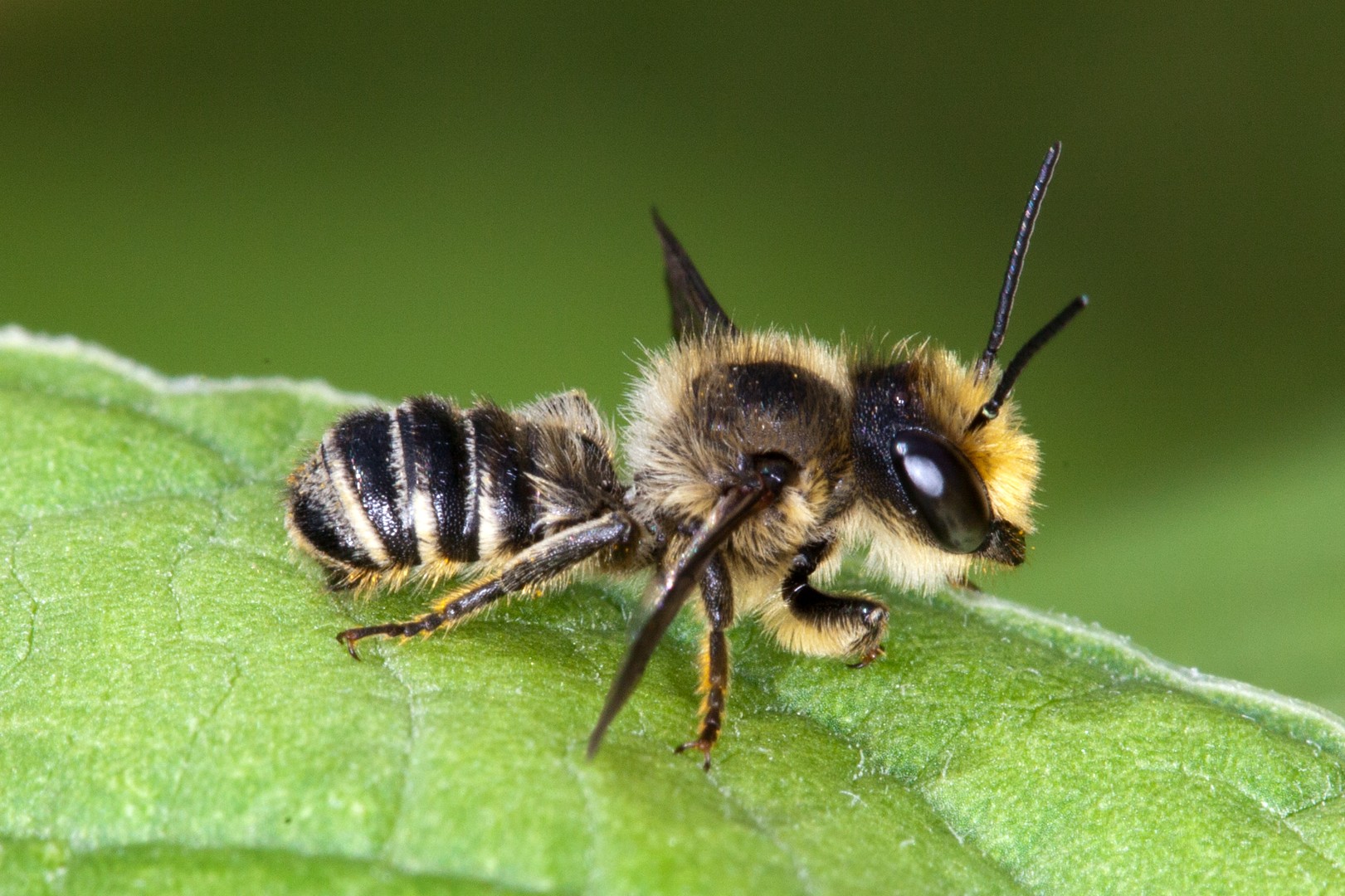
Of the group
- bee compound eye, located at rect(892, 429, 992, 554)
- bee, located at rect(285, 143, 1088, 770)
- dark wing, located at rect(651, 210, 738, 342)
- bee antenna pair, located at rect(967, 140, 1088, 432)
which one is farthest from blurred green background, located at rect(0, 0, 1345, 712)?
bee compound eye, located at rect(892, 429, 992, 554)

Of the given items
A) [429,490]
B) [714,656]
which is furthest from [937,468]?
[429,490]

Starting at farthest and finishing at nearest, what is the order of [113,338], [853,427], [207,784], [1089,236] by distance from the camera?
[1089,236], [113,338], [853,427], [207,784]

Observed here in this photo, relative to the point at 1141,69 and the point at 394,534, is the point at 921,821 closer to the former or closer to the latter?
the point at 394,534

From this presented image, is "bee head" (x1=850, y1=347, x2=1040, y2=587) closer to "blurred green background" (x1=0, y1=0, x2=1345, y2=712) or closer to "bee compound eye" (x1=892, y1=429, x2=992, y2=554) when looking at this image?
"bee compound eye" (x1=892, y1=429, x2=992, y2=554)

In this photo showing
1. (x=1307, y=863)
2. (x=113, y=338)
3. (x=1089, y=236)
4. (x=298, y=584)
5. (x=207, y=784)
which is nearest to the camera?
(x=207, y=784)

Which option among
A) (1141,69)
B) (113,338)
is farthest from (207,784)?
(1141,69)

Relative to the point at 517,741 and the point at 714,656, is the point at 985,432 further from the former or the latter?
the point at 517,741
